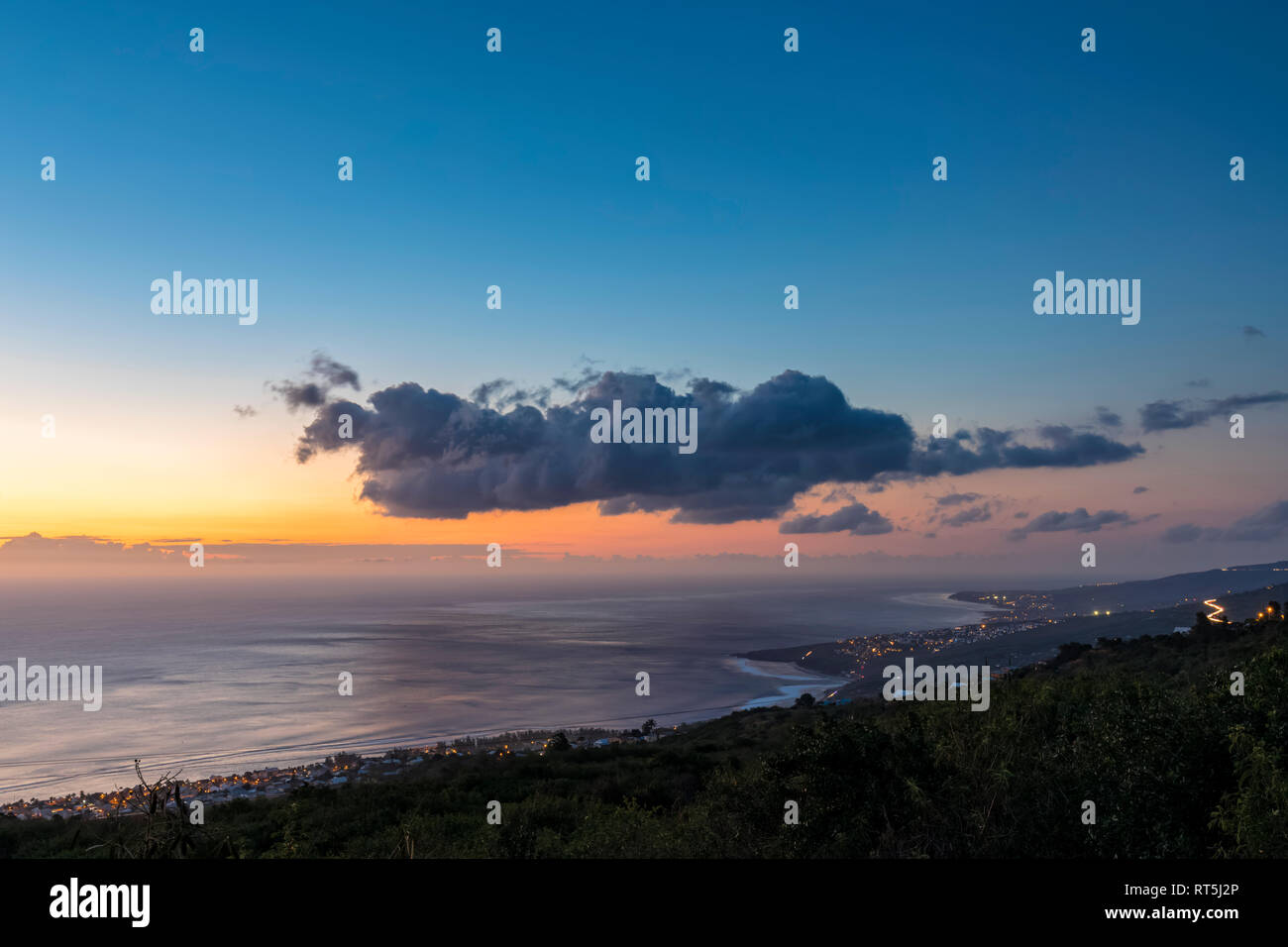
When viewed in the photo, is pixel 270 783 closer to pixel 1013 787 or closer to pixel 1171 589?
pixel 1013 787

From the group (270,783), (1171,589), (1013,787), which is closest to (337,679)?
(270,783)

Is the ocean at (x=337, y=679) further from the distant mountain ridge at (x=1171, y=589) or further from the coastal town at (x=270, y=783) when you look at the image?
the distant mountain ridge at (x=1171, y=589)

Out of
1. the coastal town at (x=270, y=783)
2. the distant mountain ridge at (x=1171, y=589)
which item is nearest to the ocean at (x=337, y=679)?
the coastal town at (x=270, y=783)

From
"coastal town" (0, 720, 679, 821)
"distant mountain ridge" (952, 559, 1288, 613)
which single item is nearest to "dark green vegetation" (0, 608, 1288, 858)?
"coastal town" (0, 720, 679, 821)

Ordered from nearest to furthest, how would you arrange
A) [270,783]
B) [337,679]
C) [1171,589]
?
[270,783] → [337,679] → [1171,589]

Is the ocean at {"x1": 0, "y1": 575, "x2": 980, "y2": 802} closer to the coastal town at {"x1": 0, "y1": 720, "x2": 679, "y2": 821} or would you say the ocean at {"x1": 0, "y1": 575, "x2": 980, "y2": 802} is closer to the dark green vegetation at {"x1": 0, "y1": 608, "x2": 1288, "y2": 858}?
the coastal town at {"x1": 0, "y1": 720, "x2": 679, "y2": 821}
